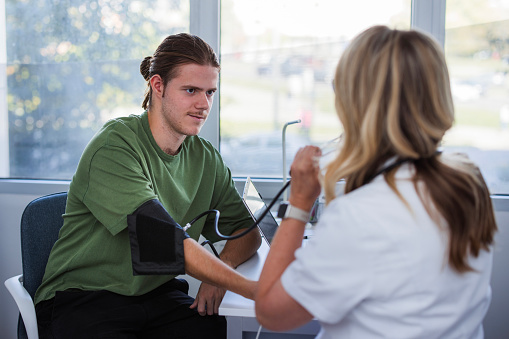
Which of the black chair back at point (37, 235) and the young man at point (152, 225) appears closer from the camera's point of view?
the young man at point (152, 225)

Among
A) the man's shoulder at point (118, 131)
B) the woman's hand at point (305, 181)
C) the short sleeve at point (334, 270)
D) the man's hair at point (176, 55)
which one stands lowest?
the short sleeve at point (334, 270)

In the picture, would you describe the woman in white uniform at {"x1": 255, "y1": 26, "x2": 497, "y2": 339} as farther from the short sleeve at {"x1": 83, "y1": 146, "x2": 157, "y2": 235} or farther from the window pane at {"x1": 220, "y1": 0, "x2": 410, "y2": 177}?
the window pane at {"x1": 220, "y1": 0, "x2": 410, "y2": 177}

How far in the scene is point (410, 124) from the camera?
0.94 m

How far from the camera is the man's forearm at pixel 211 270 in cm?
135

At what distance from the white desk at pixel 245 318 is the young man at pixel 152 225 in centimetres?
4

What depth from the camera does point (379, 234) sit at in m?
0.87

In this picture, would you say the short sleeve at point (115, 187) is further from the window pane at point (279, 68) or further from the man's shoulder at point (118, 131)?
the window pane at point (279, 68)

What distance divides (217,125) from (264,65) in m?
0.35

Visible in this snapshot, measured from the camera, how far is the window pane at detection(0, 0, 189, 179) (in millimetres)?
2533

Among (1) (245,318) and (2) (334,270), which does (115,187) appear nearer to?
(1) (245,318)

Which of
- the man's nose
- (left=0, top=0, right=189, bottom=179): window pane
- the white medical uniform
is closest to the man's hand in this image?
the man's nose

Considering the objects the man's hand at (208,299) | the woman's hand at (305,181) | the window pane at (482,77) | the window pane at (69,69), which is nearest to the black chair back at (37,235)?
the man's hand at (208,299)

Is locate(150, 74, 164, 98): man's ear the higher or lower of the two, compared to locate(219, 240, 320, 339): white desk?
higher

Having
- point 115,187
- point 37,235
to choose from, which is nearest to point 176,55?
point 115,187
